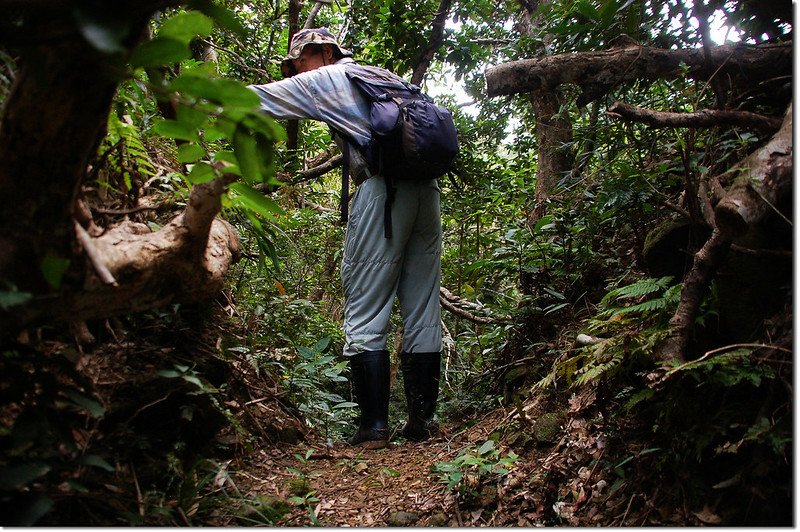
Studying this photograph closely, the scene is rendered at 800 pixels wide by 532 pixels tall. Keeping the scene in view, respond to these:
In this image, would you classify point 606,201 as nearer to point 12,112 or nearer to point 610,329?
point 610,329

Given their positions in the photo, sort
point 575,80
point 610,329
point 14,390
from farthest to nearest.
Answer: point 575,80
point 610,329
point 14,390

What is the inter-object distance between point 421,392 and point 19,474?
8.12 ft

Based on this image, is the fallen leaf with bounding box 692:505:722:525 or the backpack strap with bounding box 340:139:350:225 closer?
the fallen leaf with bounding box 692:505:722:525

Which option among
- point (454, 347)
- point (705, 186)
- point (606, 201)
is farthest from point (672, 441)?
point (454, 347)

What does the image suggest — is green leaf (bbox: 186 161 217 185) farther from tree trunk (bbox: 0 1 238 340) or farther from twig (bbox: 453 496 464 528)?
twig (bbox: 453 496 464 528)

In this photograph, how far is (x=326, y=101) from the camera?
291 cm

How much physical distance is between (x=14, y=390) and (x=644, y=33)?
3291 millimetres

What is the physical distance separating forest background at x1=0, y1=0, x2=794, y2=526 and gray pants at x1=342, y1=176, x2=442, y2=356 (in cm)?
42

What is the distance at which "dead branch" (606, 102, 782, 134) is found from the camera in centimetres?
205

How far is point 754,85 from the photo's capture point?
2371 mm

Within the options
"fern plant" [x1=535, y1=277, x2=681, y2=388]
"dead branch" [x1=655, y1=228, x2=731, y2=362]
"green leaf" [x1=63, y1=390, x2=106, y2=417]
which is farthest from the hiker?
"green leaf" [x1=63, y1=390, x2=106, y2=417]

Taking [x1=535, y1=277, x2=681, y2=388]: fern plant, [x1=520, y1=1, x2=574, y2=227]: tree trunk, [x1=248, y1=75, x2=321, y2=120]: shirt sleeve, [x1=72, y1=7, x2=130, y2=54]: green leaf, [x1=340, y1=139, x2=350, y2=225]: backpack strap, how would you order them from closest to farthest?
[x1=72, y1=7, x2=130, y2=54]: green leaf, [x1=535, y1=277, x2=681, y2=388]: fern plant, [x1=248, y1=75, x2=321, y2=120]: shirt sleeve, [x1=340, y1=139, x2=350, y2=225]: backpack strap, [x1=520, y1=1, x2=574, y2=227]: tree trunk

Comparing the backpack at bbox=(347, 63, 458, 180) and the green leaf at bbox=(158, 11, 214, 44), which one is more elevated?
the backpack at bbox=(347, 63, 458, 180)

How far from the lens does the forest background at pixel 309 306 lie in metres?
1.04
